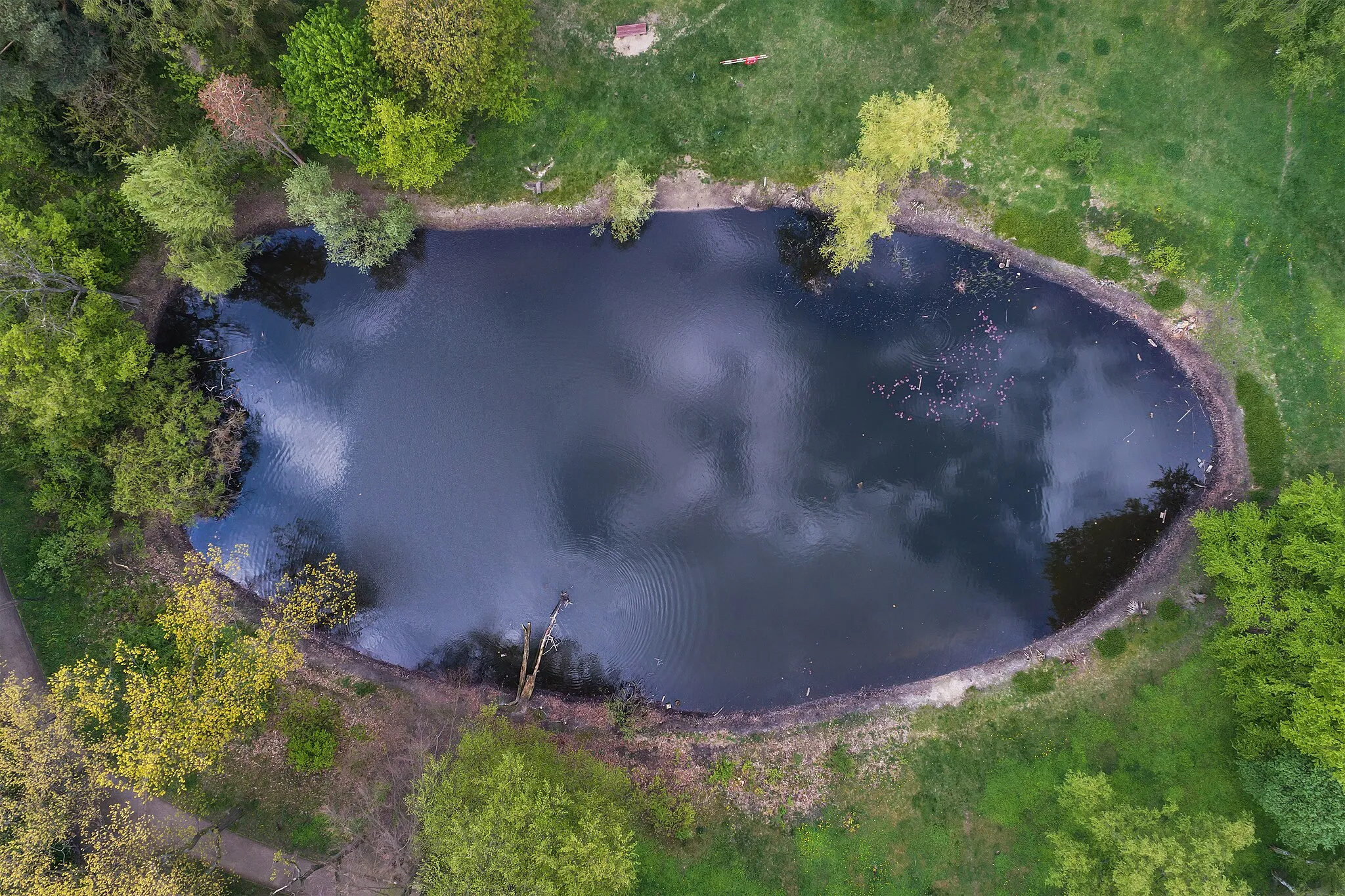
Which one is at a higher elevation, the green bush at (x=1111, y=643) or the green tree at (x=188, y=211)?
the green tree at (x=188, y=211)

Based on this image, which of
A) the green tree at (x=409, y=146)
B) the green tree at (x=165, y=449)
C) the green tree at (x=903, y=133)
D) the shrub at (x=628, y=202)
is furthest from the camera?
the shrub at (x=628, y=202)

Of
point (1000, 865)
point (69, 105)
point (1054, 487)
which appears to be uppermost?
point (69, 105)

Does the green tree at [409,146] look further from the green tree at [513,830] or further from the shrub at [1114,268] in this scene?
the shrub at [1114,268]

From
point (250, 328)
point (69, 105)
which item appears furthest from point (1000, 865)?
point (69, 105)

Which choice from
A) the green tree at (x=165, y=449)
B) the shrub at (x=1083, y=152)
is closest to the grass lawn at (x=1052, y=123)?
the shrub at (x=1083, y=152)

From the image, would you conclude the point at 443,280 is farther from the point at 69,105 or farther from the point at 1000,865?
the point at 1000,865

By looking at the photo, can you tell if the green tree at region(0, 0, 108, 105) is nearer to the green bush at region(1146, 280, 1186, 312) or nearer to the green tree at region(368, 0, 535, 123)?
the green tree at region(368, 0, 535, 123)

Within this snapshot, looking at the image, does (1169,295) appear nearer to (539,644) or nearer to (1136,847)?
(1136,847)
